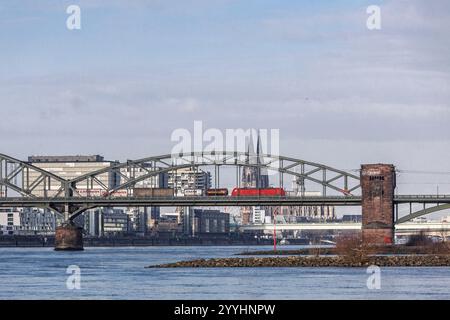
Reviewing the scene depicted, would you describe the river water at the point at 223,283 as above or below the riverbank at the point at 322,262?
below

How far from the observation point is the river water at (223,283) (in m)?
98.4

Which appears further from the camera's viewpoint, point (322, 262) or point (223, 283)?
point (322, 262)

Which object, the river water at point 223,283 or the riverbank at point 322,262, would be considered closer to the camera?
the river water at point 223,283

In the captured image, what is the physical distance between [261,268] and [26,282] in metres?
32.5

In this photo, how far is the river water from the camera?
98.4 m

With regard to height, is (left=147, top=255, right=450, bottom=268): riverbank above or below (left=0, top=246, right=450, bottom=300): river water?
above

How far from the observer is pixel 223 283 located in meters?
113

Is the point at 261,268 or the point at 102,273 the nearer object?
the point at 102,273

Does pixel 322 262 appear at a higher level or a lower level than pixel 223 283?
higher
